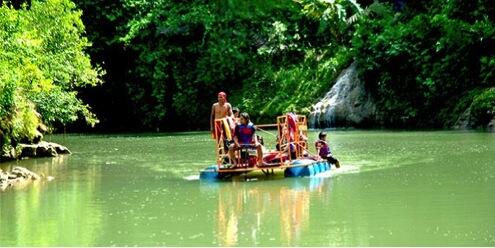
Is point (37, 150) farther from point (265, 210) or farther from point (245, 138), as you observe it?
point (265, 210)

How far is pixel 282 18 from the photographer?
127ft

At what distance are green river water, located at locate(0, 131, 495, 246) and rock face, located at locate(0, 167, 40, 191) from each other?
0.43 metres

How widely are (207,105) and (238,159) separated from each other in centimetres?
2405

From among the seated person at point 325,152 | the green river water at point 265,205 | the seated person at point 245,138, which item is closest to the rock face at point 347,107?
the green river water at point 265,205

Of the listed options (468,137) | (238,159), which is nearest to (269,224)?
(238,159)

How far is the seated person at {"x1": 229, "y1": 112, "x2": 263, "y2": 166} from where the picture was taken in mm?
14828

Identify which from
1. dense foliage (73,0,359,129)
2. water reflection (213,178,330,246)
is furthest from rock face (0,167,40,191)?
dense foliage (73,0,359,129)

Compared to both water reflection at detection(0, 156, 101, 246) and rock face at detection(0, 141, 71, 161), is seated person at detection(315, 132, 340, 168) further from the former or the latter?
rock face at detection(0, 141, 71, 161)

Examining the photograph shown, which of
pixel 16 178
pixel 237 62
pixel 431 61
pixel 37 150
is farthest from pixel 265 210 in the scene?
pixel 237 62

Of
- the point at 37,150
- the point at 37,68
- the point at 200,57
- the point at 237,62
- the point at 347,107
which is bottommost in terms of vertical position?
the point at 37,150

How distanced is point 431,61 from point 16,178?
65.5ft

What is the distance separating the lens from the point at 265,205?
11.2 metres

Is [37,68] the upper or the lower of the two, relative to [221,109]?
upper

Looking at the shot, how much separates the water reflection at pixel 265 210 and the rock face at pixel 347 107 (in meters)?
18.7
